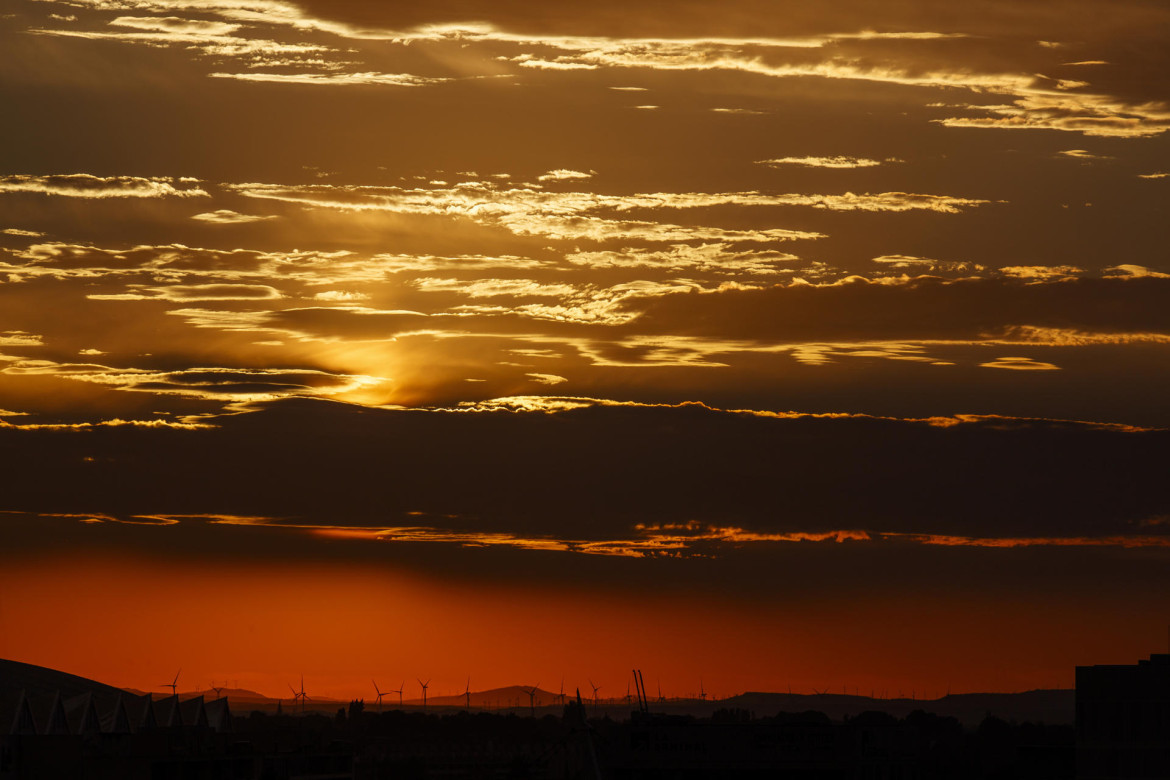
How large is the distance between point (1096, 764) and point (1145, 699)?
894cm

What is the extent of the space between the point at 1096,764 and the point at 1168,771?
8.18 metres

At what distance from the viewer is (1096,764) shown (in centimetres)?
19438

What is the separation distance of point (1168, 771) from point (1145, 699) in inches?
303

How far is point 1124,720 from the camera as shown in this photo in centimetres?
19312

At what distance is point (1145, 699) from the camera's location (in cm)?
19175

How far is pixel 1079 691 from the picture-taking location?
653ft

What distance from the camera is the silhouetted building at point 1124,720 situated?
19038 centimetres

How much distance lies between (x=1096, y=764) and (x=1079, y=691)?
27.5ft

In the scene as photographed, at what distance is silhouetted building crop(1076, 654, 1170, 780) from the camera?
190 metres

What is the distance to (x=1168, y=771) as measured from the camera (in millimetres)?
188625

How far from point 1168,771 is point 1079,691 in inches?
544
